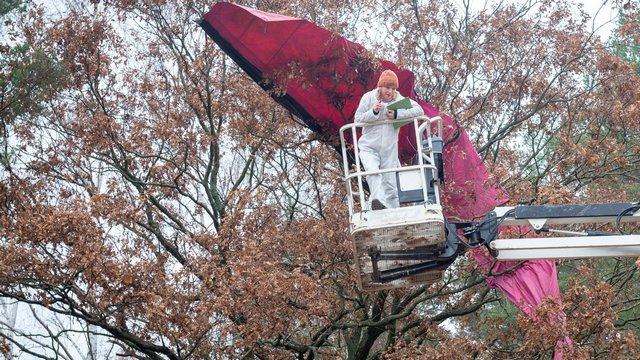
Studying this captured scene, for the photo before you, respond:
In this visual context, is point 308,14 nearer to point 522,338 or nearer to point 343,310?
point 343,310

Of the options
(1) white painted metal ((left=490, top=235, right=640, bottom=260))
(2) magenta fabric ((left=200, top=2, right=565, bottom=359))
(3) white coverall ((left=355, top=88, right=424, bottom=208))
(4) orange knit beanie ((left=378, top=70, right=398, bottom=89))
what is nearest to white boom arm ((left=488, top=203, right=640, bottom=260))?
(1) white painted metal ((left=490, top=235, right=640, bottom=260))

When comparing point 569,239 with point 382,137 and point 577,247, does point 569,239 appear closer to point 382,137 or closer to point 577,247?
point 577,247

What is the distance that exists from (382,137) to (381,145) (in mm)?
88

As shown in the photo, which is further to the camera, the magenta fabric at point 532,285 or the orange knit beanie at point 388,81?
the magenta fabric at point 532,285

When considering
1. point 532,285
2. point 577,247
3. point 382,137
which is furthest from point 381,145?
point 532,285

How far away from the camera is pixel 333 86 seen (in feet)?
41.4

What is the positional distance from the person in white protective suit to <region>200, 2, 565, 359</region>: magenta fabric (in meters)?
1.95

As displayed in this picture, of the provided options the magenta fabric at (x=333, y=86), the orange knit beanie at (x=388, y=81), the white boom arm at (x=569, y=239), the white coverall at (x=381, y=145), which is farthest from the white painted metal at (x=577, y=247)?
the magenta fabric at (x=333, y=86)

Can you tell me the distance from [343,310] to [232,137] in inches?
183

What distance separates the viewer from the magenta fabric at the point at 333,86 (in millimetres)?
11969

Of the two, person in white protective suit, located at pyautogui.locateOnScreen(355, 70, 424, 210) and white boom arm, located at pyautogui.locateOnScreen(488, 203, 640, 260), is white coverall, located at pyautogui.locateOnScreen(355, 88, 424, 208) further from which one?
white boom arm, located at pyautogui.locateOnScreen(488, 203, 640, 260)

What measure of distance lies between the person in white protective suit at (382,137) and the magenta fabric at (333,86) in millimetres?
1946

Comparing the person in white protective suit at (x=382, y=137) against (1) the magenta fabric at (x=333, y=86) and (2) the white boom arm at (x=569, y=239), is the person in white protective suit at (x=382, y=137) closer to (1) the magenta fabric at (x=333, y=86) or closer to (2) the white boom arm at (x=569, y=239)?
(2) the white boom arm at (x=569, y=239)

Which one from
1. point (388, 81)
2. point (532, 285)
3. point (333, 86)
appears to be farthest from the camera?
point (333, 86)
